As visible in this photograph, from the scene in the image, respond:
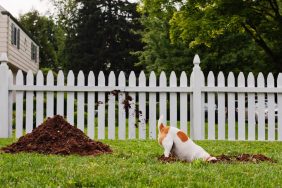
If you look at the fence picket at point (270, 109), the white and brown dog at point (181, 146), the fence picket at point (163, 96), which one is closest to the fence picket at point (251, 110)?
the fence picket at point (270, 109)

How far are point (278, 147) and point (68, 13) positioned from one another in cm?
5287

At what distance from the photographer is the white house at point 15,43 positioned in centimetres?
2389

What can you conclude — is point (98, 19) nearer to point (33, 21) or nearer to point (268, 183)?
point (33, 21)

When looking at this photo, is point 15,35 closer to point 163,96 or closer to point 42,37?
point 163,96

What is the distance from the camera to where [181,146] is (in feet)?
20.5

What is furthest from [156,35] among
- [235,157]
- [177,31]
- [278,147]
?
[235,157]

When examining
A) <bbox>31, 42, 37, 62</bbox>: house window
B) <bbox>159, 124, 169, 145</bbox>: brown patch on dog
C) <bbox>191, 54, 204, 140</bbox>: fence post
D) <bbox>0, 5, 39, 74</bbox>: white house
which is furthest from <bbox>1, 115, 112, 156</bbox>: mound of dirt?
<bbox>31, 42, 37, 62</bbox>: house window

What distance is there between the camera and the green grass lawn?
15.3 ft

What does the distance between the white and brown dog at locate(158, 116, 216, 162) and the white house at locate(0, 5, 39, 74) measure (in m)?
18.8

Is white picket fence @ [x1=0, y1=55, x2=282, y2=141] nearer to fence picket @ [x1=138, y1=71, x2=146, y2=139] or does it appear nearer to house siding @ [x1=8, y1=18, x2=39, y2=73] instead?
fence picket @ [x1=138, y1=71, x2=146, y2=139]

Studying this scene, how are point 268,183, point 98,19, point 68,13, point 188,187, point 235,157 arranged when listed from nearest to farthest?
point 188,187
point 268,183
point 235,157
point 98,19
point 68,13

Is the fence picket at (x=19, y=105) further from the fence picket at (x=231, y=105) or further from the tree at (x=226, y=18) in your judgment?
the tree at (x=226, y=18)

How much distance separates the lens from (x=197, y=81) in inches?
403

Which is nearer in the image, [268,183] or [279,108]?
[268,183]
